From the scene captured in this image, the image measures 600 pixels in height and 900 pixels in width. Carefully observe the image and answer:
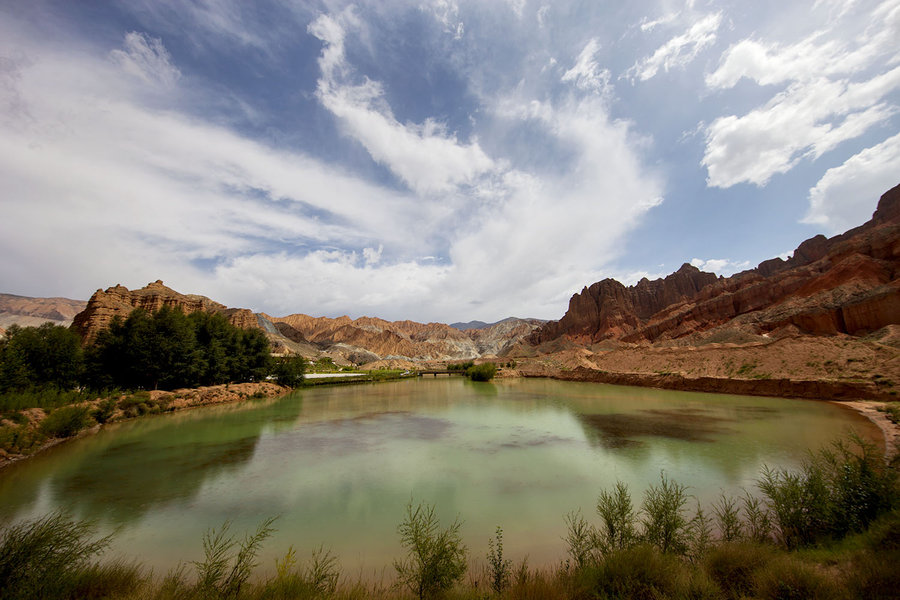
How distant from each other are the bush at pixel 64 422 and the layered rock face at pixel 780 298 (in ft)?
249

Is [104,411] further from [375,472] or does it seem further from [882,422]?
[882,422]

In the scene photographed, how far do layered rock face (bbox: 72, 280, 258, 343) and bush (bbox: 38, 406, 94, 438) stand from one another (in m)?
19.5

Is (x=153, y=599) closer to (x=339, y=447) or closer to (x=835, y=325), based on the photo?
(x=339, y=447)

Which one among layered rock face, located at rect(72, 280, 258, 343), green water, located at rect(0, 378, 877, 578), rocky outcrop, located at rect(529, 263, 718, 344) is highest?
rocky outcrop, located at rect(529, 263, 718, 344)

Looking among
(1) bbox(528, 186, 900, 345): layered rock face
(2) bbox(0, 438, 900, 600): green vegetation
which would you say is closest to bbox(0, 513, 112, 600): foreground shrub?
(2) bbox(0, 438, 900, 600): green vegetation

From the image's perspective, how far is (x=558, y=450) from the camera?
15711 mm

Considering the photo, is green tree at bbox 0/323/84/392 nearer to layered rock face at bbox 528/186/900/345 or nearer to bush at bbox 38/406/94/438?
bush at bbox 38/406/94/438

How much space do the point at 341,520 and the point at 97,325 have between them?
55651mm

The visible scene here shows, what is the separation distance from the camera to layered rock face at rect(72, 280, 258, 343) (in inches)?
1763

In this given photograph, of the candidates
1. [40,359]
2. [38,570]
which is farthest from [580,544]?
[40,359]

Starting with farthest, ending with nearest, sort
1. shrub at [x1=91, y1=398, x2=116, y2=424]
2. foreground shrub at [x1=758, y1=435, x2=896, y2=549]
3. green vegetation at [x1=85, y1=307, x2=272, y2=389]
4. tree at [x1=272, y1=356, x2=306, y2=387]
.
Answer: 1. tree at [x1=272, y1=356, x2=306, y2=387]
2. green vegetation at [x1=85, y1=307, x2=272, y2=389]
3. shrub at [x1=91, y1=398, x2=116, y2=424]
4. foreground shrub at [x1=758, y1=435, x2=896, y2=549]

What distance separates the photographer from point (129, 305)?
5956 cm

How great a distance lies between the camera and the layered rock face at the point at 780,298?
47.6 m

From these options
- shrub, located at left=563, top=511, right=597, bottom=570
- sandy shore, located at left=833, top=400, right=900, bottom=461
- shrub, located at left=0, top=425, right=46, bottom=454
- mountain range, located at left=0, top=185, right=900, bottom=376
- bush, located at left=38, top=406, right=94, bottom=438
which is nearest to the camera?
shrub, located at left=563, top=511, right=597, bottom=570
